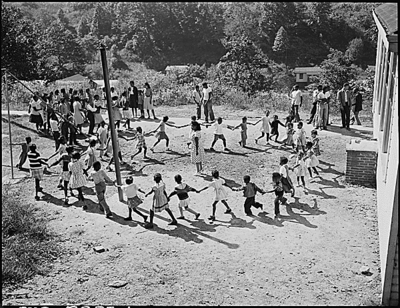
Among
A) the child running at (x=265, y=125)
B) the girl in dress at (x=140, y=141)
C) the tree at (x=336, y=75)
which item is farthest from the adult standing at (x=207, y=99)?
the tree at (x=336, y=75)

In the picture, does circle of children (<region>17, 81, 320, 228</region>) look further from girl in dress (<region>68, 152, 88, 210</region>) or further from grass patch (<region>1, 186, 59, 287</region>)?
grass patch (<region>1, 186, 59, 287</region>)

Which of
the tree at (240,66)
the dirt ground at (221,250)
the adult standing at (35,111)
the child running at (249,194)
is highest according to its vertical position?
the tree at (240,66)

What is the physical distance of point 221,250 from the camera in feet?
31.0

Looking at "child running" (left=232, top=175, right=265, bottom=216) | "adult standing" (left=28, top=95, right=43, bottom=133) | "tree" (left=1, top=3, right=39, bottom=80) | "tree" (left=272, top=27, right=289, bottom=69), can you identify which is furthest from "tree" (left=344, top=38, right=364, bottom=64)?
"child running" (left=232, top=175, right=265, bottom=216)

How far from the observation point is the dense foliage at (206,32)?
223 feet

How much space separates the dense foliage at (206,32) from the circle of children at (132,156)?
134 ft

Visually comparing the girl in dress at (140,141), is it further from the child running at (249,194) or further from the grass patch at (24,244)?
the child running at (249,194)

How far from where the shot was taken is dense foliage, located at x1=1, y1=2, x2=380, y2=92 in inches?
2675

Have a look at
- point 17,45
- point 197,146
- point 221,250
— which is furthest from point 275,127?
point 17,45

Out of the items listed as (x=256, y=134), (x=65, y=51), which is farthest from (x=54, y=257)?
(x=65, y=51)

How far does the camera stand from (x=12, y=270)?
28.8ft

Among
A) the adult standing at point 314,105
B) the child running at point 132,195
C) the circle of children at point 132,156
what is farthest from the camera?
the adult standing at point 314,105

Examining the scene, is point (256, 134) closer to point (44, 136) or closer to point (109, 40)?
point (44, 136)

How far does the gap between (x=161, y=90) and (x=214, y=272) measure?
1553cm
